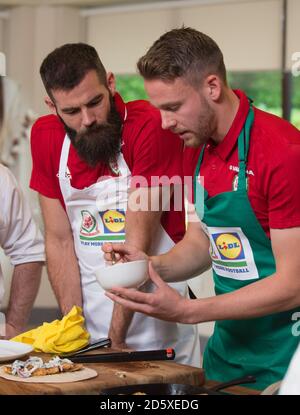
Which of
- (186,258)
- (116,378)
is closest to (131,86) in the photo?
(186,258)

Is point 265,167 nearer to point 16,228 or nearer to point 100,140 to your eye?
point 100,140

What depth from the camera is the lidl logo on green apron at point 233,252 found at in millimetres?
1841

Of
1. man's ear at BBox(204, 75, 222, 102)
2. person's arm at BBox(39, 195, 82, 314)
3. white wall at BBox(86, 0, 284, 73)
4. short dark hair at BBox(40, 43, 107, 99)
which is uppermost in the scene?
white wall at BBox(86, 0, 284, 73)

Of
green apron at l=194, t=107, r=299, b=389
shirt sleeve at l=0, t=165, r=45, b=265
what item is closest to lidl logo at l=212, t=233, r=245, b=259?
green apron at l=194, t=107, r=299, b=389

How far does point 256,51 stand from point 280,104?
0.48 metres

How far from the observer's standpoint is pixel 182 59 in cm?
178

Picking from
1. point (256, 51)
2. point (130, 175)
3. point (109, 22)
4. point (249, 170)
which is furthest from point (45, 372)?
point (109, 22)

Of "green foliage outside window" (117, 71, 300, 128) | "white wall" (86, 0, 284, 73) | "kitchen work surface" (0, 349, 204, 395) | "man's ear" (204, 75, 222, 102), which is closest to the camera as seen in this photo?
"kitchen work surface" (0, 349, 204, 395)

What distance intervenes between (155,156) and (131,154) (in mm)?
93

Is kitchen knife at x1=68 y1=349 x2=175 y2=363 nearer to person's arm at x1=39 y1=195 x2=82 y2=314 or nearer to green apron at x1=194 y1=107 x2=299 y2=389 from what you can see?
green apron at x1=194 y1=107 x2=299 y2=389

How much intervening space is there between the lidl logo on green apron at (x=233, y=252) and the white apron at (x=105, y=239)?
0.41 metres

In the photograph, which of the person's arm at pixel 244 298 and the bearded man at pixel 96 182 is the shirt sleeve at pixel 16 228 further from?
the person's arm at pixel 244 298

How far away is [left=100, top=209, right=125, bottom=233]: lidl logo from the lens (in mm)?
2254
